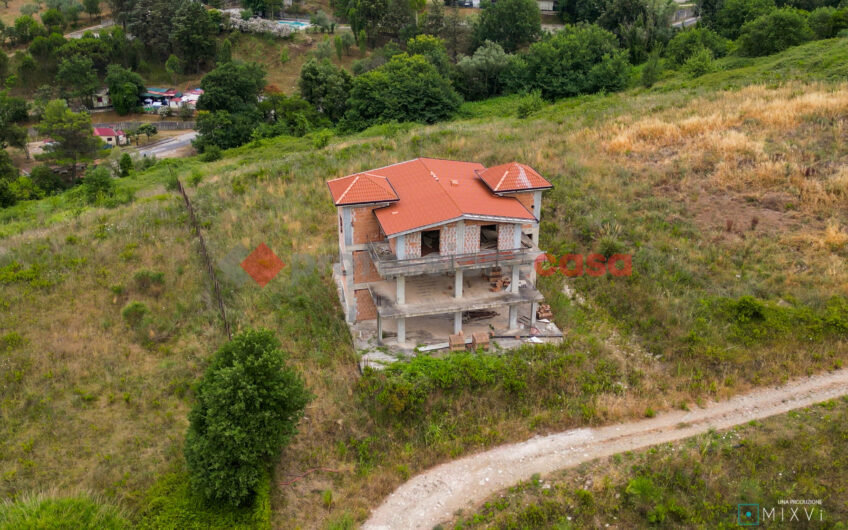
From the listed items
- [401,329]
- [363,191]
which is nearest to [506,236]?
[401,329]

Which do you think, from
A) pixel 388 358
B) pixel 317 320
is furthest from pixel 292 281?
pixel 388 358

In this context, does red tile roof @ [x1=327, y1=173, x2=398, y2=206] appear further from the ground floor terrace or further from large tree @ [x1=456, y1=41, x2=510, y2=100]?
large tree @ [x1=456, y1=41, x2=510, y2=100]

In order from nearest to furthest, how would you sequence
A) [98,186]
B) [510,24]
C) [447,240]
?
[447,240] → [98,186] → [510,24]

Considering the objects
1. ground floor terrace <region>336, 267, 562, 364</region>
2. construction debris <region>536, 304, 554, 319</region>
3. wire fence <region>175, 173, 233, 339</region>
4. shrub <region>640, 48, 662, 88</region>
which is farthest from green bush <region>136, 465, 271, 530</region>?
shrub <region>640, 48, 662, 88</region>

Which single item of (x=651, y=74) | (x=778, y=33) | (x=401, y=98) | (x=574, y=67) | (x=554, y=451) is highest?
(x=778, y=33)

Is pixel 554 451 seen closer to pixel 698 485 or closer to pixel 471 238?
pixel 698 485

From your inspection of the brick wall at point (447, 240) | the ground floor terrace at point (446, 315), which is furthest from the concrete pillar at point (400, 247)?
the brick wall at point (447, 240)
